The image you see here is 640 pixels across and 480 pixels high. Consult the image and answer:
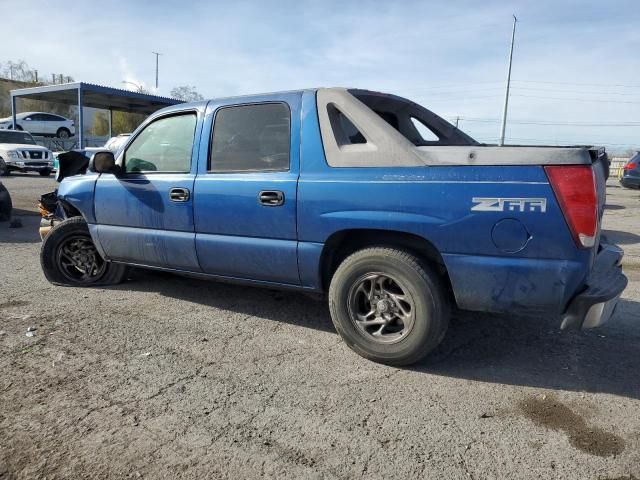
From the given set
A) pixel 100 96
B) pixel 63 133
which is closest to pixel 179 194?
pixel 100 96

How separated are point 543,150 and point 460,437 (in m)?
1.65

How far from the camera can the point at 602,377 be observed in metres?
3.36

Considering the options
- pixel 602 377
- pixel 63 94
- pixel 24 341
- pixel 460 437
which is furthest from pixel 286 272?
pixel 63 94

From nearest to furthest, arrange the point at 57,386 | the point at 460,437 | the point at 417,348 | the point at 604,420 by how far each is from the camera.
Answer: the point at 460,437 < the point at 604,420 < the point at 57,386 < the point at 417,348

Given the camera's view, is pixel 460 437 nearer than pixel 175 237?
Yes

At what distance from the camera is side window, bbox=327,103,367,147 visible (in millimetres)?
3619

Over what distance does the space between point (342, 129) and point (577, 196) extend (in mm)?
1620

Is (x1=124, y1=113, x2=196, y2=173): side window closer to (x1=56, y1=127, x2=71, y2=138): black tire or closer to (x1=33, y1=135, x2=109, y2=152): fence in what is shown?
(x1=33, y1=135, x2=109, y2=152): fence

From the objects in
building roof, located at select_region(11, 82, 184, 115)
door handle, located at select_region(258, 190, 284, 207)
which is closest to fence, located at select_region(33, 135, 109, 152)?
building roof, located at select_region(11, 82, 184, 115)

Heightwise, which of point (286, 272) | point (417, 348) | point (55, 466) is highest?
point (286, 272)

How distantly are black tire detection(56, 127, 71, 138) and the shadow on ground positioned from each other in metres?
32.3

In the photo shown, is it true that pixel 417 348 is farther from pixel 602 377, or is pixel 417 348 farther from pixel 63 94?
pixel 63 94

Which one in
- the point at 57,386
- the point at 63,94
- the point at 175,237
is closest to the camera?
the point at 57,386

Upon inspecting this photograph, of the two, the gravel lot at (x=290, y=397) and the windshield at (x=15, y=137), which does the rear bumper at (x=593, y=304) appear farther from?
the windshield at (x=15, y=137)
